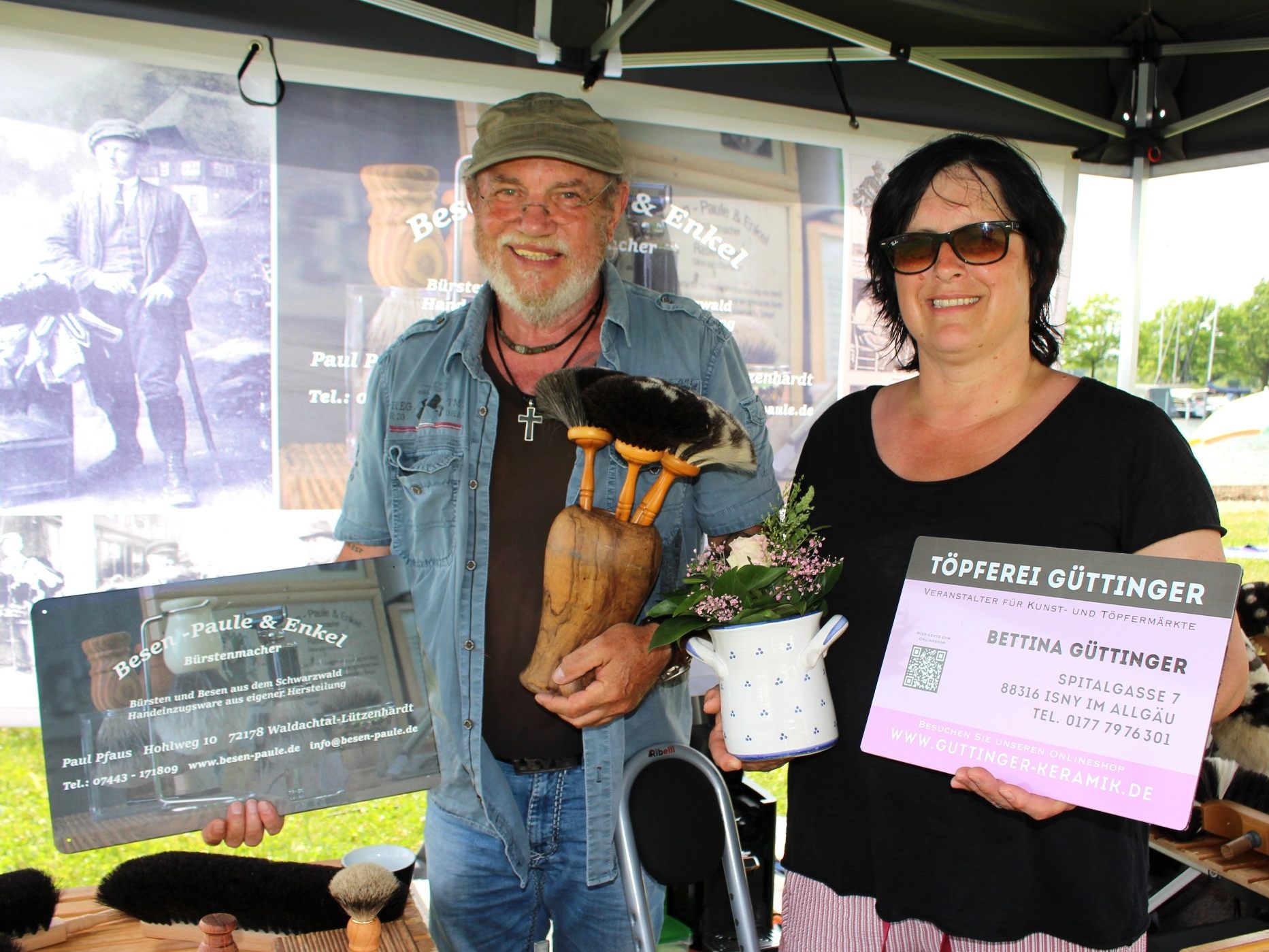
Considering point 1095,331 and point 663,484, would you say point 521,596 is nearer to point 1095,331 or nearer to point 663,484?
point 663,484

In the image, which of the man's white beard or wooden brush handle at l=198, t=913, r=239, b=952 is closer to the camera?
wooden brush handle at l=198, t=913, r=239, b=952

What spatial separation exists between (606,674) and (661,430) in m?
0.47

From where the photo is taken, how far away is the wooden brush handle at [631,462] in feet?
5.21

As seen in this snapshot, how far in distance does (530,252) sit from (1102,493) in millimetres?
1273

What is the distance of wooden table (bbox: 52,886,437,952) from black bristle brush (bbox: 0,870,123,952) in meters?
0.02

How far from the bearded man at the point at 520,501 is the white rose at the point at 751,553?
476 mm

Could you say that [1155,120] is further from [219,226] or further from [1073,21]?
[219,226]

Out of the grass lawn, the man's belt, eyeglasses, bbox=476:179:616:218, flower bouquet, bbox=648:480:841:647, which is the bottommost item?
the grass lawn

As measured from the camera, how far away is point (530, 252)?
2.11 meters

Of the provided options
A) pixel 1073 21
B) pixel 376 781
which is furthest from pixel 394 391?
pixel 1073 21

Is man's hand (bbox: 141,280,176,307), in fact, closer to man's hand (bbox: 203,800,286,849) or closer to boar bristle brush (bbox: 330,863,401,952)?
man's hand (bbox: 203,800,286,849)

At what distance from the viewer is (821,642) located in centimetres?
154

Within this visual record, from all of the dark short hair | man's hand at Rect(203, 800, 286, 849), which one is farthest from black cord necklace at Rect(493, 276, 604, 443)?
man's hand at Rect(203, 800, 286, 849)

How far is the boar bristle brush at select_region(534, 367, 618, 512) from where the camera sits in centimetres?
163
